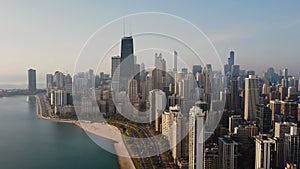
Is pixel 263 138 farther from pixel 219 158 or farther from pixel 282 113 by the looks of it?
pixel 282 113

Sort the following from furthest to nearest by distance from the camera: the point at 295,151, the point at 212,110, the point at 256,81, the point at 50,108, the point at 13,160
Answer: the point at 50,108, the point at 256,81, the point at 13,160, the point at 295,151, the point at 212,110

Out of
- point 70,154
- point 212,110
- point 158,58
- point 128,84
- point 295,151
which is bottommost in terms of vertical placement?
point 70,154

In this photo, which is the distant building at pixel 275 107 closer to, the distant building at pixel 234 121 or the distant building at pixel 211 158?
the distant building at pixel 234 121

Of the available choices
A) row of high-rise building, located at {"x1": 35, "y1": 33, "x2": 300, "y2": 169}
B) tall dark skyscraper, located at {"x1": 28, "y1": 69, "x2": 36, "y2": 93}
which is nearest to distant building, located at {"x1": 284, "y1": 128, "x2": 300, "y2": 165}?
row of high-rise building, located at {"x1": 35, "y1": 33, "x2": 300, "y2": 169}

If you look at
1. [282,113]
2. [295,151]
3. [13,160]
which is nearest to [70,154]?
[13,160]

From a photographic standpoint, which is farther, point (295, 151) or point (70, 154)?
point (70, 154)

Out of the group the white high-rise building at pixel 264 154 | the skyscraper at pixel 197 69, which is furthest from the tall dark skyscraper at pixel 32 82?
the skyscraper at pixel 197 69

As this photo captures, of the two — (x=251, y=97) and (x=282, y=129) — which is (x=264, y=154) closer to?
(x=282, y=129)
